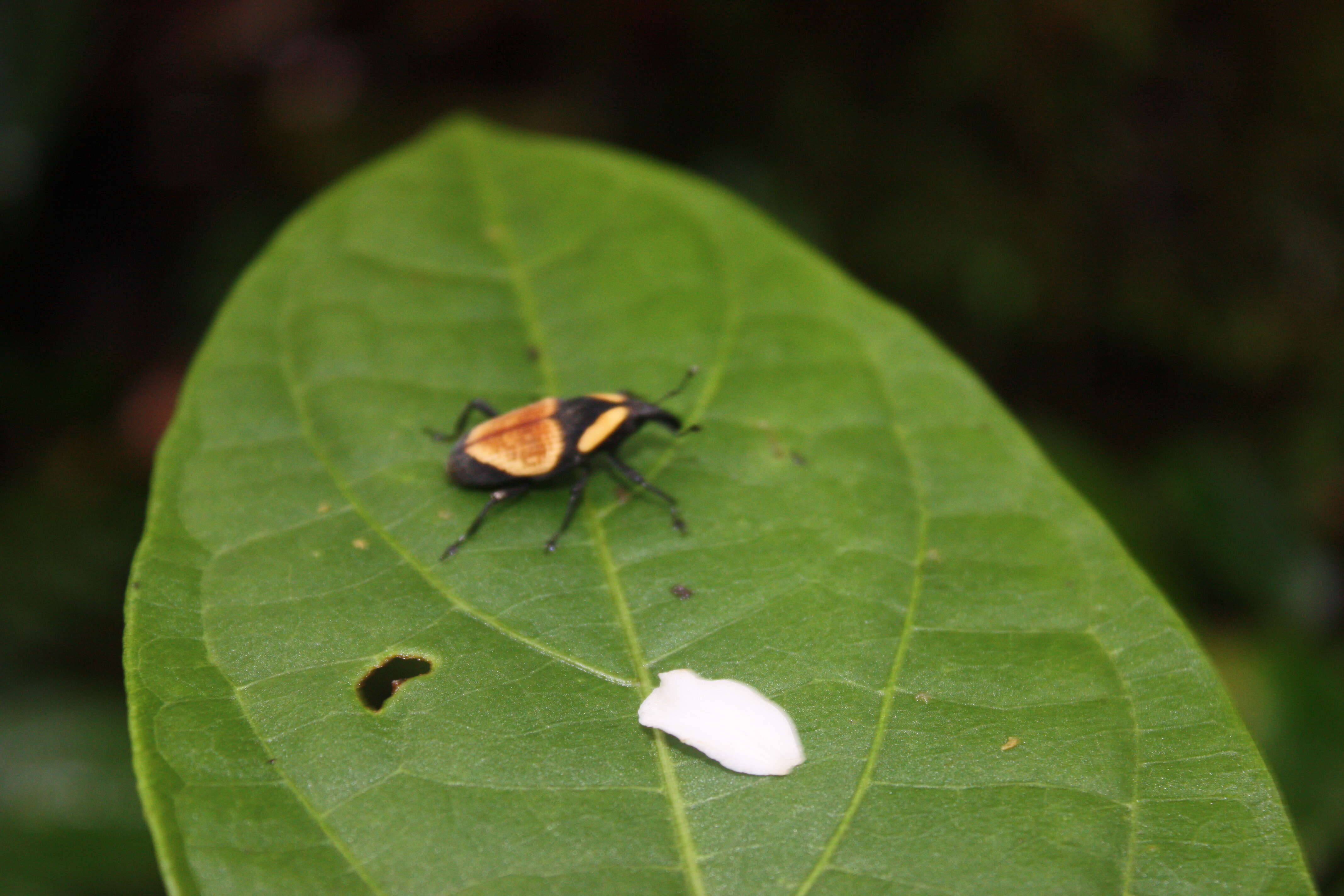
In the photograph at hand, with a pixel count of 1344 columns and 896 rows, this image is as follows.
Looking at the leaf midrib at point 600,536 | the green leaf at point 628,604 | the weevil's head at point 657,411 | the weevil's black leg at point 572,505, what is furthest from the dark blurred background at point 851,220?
the weevil's black leg at point 572,505

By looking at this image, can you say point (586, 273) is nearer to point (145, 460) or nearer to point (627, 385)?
point (627, 385)

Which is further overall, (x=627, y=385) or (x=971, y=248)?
(x=971, y=248)

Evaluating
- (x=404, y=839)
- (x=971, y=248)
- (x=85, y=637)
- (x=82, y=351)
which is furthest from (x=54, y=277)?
(x=404, y=839)

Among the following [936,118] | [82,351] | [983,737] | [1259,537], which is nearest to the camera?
[983,737]

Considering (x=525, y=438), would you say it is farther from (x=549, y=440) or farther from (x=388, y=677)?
(x=388, y=677)

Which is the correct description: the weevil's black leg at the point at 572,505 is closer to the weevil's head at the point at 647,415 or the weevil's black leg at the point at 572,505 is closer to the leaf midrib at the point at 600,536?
the leaf midrib at the point at 600,536
